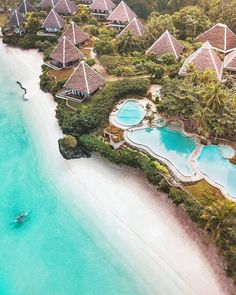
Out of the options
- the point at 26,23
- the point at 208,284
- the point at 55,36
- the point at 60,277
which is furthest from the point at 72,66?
the point at 208,284

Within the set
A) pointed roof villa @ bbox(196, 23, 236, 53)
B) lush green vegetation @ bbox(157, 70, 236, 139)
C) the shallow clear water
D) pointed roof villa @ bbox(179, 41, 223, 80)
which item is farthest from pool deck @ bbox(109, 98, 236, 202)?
pointed roof villa @ bbox(196, 23, 236, 53)

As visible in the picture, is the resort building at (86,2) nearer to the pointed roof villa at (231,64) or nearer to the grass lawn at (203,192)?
the pointed roof villa at (231,64)

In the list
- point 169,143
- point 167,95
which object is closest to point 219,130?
point 169,143

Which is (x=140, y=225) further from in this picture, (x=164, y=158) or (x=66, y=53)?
(x=66, y=53)

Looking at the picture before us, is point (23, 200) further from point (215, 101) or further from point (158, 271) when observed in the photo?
point (215, 101)

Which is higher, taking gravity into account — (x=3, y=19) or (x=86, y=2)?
(x=86, y=2)

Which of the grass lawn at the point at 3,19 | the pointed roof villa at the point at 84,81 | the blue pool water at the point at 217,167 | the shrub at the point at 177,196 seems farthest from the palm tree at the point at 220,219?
the grass lawn at the point at 3,19

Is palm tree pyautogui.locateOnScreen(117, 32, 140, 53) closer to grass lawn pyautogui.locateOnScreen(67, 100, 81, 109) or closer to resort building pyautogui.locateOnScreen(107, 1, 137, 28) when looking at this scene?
resort building pyautogui.locateOnScreen(107, 1, 137, 28)

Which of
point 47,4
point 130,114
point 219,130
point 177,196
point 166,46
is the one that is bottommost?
point 177,196
